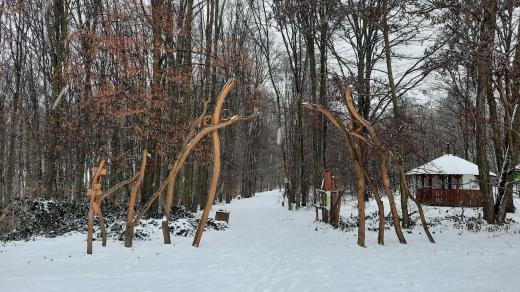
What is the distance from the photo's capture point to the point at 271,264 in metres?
8.14

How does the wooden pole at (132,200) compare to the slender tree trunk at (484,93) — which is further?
the slender tree trunk at (484,93)

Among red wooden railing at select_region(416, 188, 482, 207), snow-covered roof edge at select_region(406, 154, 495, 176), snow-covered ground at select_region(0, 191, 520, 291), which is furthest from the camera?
snow-covered roof edge at select_region(406, 154, 495, 176)

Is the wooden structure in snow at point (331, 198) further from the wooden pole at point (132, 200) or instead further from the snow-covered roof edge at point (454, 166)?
the snow-covered roof edge at point (454, 166)

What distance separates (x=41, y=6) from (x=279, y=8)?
10.1 meters

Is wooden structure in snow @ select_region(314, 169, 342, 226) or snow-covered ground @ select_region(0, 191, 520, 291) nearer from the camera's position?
snow-covered ground @ select_region(0, 191, 520, 291)

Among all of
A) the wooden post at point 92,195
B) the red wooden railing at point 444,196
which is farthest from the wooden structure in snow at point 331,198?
the red wooden railing at point 444,196

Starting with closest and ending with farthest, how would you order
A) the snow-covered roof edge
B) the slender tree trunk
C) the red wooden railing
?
the slender tree trunk → the red wooden railing → the snow-covered roof edge

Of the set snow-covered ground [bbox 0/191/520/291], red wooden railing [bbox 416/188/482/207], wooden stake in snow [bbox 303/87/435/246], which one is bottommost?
snow-covered ground [bbox 0/191/520/291]

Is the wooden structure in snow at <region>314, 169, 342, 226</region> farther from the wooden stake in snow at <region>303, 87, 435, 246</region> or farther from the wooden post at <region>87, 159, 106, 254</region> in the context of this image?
the wooden post at <region>87, 159, 106, 254</region>

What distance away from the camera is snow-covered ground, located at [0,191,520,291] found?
242 inches

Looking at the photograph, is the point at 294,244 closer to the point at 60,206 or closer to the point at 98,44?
the point at 60,206

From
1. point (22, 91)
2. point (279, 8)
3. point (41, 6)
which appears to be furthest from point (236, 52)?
point (22, 91)

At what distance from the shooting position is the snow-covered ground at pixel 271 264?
614 centimetres

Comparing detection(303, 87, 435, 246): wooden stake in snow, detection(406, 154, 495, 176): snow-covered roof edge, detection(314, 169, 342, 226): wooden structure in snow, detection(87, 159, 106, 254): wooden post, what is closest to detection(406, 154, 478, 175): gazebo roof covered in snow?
detection(406, 154, 495, 176): snow-covered roof edge
